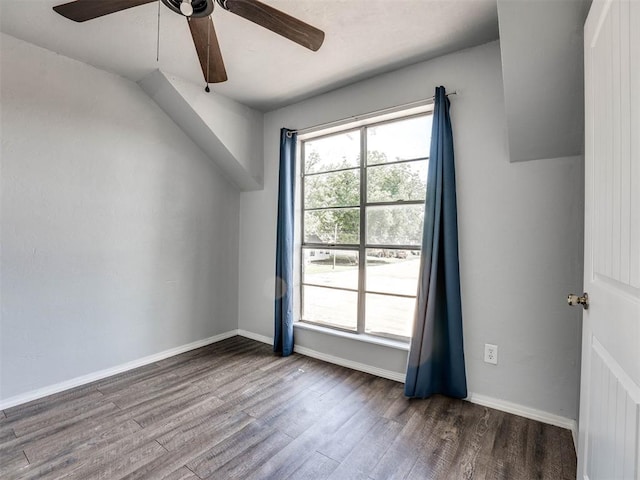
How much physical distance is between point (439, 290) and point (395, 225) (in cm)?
65

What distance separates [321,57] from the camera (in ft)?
7.51

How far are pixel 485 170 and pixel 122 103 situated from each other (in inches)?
115

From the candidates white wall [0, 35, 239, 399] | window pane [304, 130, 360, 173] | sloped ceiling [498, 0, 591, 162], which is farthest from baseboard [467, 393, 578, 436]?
white wall [0, 35, 239, 399]

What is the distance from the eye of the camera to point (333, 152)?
117 inches

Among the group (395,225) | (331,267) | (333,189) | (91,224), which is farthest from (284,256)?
(91,224)

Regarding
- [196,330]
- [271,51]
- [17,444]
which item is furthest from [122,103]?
[17,444]

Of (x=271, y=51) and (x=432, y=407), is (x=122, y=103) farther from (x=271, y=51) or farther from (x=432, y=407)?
(x=432, y=407)

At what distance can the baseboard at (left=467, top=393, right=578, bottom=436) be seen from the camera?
6.06ft

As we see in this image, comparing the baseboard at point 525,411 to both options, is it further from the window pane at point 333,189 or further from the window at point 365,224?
A: the window pane at point 333,189

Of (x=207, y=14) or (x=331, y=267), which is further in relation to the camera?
(x=331, y=267)

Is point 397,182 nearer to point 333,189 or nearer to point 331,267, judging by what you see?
point 333,189

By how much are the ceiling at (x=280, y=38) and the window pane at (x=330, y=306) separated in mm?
1934

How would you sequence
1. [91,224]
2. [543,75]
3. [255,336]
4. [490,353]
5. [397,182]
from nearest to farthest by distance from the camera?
[543,75] < [490,353] < [91,224] < [397,182] < [255,336]

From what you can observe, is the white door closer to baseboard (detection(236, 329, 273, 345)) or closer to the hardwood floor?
the hardwood floor
